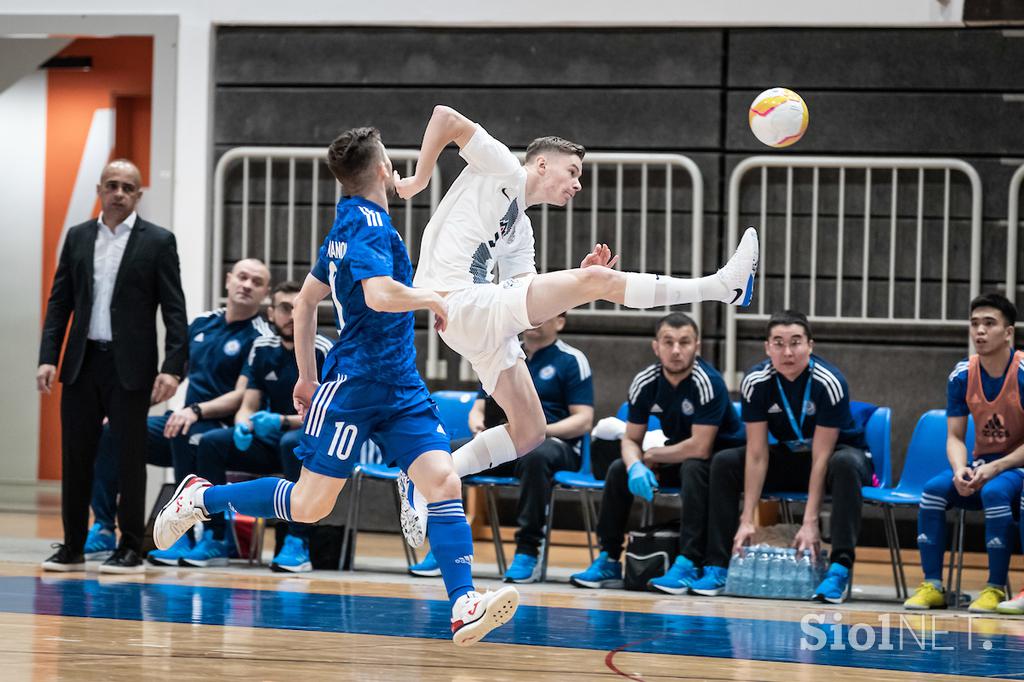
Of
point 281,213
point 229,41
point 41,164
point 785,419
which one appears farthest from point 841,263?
point 41,164

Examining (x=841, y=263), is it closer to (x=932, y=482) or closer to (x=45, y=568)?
(x=932, y=482)

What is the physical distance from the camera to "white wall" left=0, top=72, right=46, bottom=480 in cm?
1055

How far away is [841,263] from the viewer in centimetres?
820

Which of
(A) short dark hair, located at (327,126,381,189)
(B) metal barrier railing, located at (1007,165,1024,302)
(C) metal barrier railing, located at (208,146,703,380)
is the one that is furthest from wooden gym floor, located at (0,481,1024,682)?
(C) metal barrier railing, located at (208,146,703,380)

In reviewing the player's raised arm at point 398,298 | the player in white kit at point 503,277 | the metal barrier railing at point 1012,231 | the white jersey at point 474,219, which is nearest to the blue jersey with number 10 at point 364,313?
the player's raised arm at point 398,298

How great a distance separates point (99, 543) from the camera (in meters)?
6.93

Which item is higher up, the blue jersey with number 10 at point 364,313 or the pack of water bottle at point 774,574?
the blue jersey with number 10 at point 364,313

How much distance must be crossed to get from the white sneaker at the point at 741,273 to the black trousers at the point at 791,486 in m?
2.00

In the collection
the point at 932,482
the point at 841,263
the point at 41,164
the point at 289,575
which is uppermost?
the point at 41,164

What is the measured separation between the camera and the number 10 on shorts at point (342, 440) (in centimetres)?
404

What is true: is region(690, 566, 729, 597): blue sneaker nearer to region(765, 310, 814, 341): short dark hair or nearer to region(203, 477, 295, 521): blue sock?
region(765, 310, 814, 341): short dark hair

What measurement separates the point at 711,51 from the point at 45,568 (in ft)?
16.4

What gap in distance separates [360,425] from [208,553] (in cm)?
311

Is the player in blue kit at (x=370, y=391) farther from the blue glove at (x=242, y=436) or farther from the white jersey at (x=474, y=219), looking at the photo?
the blue glove at (x=242, y=436)
